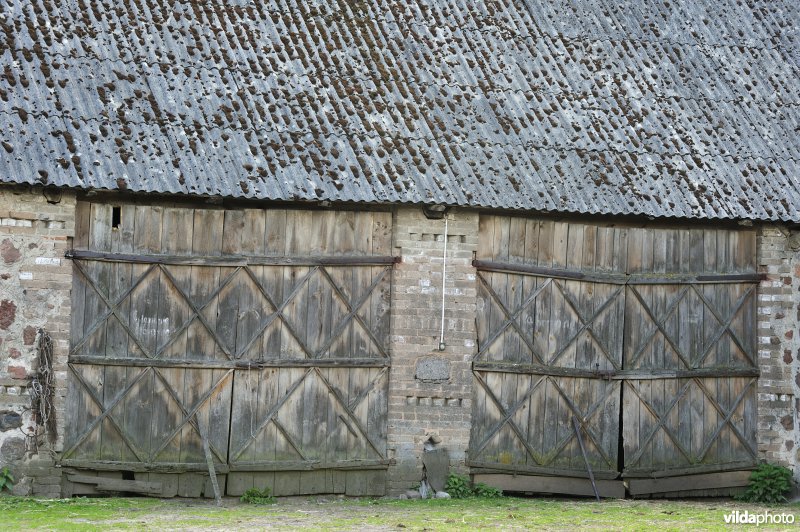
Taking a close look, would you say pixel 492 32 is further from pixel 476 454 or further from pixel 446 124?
pixel 476 454

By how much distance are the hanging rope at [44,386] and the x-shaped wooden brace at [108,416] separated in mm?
263

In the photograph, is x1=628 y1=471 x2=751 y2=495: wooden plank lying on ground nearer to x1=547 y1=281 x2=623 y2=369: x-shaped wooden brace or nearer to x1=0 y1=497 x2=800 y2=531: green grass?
x1=0 y1=497 x2=800 y2=531: green grass

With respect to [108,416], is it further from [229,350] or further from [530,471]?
[530,471]

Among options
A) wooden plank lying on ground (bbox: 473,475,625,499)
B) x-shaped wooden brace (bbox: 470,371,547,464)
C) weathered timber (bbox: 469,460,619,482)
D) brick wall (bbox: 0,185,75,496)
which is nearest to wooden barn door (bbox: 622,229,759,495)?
wooden plank lying on ground (bbox: 473,475,625,499)

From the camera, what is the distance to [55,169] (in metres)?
10.7

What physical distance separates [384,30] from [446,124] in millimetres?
1689

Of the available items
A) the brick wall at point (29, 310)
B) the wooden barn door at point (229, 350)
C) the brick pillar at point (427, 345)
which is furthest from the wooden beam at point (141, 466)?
the brick pillar at point (427, 345)

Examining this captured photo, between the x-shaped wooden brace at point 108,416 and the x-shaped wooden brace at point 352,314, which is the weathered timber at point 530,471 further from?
the x-shaped wooden brace at point 108,416

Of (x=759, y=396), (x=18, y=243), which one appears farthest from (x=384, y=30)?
(x=759, y=396)

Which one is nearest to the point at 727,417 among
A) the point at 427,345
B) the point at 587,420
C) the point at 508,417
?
the point at 587,420

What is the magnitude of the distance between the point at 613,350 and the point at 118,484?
18.0 ft

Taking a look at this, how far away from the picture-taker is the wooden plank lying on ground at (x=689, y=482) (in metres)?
12.9

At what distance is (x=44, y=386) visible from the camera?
432 inches

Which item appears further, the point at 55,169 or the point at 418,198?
the point at 418,198
